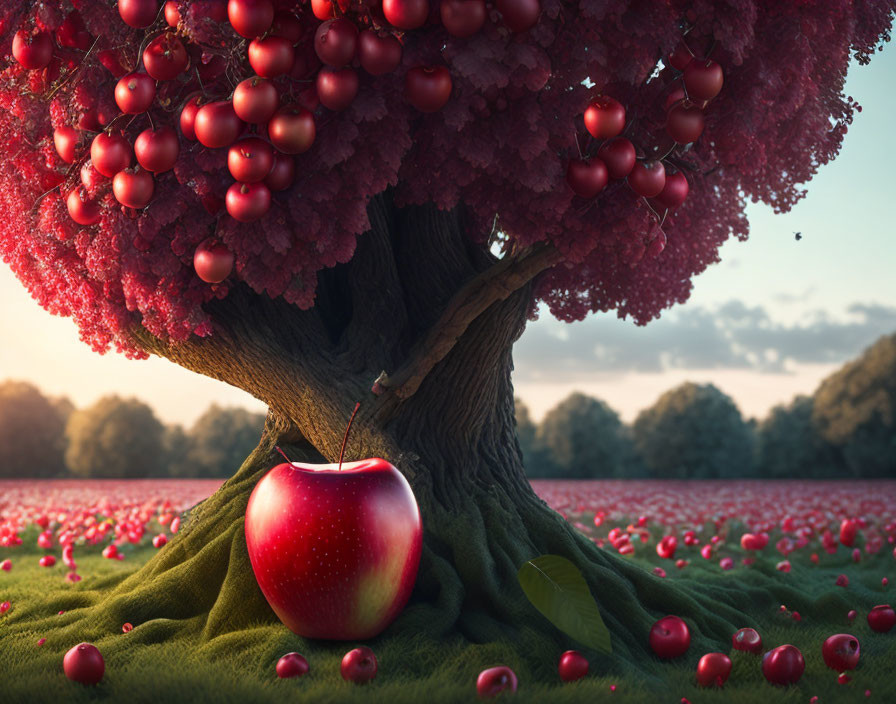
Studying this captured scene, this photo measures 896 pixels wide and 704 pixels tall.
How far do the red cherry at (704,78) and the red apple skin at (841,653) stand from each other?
11.4ft

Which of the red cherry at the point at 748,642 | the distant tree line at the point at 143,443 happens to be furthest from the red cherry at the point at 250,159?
the distant tree line at the point at 143,443

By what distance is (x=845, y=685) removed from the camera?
4.71m

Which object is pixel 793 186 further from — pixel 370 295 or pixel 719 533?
pixel 719 533

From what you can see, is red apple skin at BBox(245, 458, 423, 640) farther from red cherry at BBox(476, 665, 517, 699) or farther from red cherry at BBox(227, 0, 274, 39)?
red cherry at BBox(227, 0, 274, 39)

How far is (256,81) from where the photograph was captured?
13.8ft

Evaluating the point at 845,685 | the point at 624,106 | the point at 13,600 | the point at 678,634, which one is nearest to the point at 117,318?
the point at 13,600

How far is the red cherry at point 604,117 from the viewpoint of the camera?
443cm

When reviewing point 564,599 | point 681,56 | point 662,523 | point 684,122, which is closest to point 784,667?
point 564,599

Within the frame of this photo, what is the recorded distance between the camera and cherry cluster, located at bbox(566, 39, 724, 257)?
14.6ft

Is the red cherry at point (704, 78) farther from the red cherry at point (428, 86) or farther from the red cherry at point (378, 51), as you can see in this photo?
the red cherry at point (378, 51)

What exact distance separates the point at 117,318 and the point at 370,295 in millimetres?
1999

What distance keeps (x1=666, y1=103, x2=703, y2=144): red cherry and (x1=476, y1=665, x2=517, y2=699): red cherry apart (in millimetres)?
3194

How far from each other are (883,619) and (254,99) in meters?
5.93

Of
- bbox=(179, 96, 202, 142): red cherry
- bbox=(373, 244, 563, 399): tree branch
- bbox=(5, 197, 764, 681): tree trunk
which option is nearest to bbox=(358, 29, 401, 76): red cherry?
bbox=(179, 96, 202, 142): red cherry
